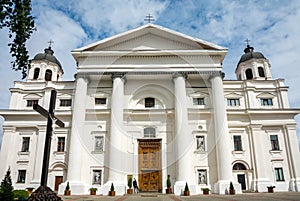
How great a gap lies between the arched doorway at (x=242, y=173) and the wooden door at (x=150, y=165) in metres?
6.43

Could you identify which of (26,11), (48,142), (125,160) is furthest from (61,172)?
(26,11)

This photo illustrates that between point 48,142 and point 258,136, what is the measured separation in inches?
742

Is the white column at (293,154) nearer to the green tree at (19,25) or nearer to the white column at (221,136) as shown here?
the white column at (221,136)

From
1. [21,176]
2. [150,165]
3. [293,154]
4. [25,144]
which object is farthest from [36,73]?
[293,154]

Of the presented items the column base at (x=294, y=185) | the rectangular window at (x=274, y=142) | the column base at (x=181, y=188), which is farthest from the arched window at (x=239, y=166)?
the column base at (x=181, y=188)

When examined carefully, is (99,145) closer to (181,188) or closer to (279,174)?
(181,188)

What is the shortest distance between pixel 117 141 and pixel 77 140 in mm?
3241

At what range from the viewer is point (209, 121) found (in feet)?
76.2

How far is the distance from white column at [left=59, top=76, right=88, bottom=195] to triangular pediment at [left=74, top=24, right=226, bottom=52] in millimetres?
3804

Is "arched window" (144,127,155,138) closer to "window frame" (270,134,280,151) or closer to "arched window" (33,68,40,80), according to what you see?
"window frame" (270,134,280,151)

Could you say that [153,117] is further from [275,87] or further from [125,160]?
[275,87]

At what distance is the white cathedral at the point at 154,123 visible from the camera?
21344mm

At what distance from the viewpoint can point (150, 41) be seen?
24.3 metres

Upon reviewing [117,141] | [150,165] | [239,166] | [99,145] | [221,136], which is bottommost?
[239,166]
